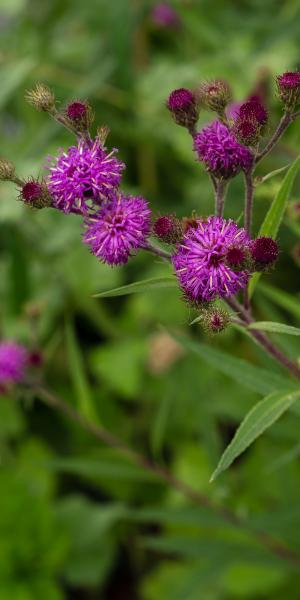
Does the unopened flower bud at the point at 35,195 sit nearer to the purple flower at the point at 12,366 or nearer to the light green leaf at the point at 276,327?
the light green leaf at the point at 276,327

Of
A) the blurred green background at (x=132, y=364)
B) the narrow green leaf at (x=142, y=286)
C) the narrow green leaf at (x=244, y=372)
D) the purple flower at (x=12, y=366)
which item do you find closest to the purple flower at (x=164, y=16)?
the blurred green background at (x=132, y=364)

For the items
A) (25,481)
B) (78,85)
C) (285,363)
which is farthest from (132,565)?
(78,85)

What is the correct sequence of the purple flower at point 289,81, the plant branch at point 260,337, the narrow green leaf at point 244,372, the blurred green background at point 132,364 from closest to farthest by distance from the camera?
the purple flower at point 289,81
the plant branch at point 260,337
the narrow green leaf at point 244,372
the blurred green background at point 132,364

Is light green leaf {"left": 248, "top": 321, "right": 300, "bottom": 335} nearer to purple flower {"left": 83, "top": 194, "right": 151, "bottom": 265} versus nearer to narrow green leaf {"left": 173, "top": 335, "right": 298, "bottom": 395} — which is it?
purple flower {"left": 83, "top": 194, "right": 151, "bottom": 265}

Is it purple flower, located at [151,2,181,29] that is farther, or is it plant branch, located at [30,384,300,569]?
purple flower, located at [151,2,181,29]

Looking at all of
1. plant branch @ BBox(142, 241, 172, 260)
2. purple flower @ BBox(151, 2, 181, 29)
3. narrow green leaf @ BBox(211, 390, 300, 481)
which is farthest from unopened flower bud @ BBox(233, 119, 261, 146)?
purple flower @ BBox(151, 2, 181, 29)

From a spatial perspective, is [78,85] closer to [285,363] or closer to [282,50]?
[282,50]
